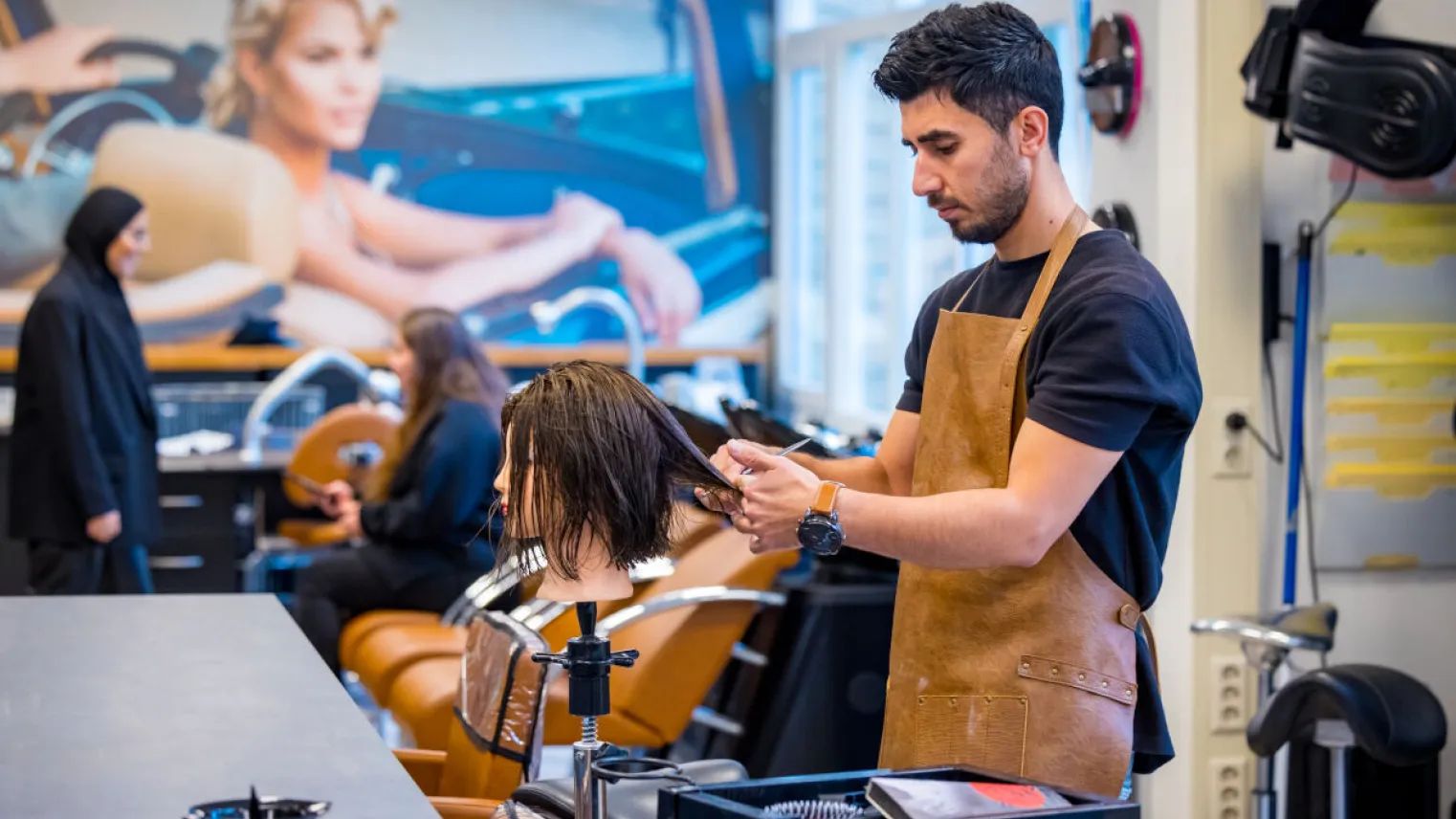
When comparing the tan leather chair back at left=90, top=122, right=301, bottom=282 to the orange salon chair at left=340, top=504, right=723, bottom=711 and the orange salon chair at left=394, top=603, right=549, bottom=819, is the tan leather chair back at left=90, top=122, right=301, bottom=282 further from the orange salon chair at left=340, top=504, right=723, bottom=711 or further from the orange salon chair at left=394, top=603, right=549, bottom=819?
the orange salon chair at left=394, top=603, right=549, bottom=819

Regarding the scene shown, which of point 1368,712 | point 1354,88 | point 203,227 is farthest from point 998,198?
point 203,227

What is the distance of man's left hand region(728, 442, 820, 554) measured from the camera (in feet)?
5.93

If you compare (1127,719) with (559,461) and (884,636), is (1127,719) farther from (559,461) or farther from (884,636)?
(884,636)

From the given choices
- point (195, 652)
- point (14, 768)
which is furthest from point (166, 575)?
point (14, 768)

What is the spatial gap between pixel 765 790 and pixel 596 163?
6618 mm

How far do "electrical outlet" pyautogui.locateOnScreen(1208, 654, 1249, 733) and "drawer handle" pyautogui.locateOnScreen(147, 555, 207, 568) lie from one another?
3.85 metres

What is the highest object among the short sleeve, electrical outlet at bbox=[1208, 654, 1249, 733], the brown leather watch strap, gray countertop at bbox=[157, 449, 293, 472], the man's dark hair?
the man's dark hair

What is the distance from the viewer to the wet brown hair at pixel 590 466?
1668 millimetres

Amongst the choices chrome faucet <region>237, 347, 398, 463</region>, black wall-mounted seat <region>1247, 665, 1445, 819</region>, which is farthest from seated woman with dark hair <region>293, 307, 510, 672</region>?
black wall-mounted seat <region>1247, 665, 1445, 819</region>

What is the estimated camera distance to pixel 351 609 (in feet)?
15.6

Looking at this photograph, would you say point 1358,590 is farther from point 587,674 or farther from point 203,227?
point 203,227

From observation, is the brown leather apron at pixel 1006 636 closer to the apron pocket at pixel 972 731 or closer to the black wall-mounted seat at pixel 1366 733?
the apron pocket at pixel 972 731

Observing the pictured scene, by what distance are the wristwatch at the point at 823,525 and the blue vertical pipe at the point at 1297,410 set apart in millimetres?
1771

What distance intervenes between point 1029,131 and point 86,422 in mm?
3382
